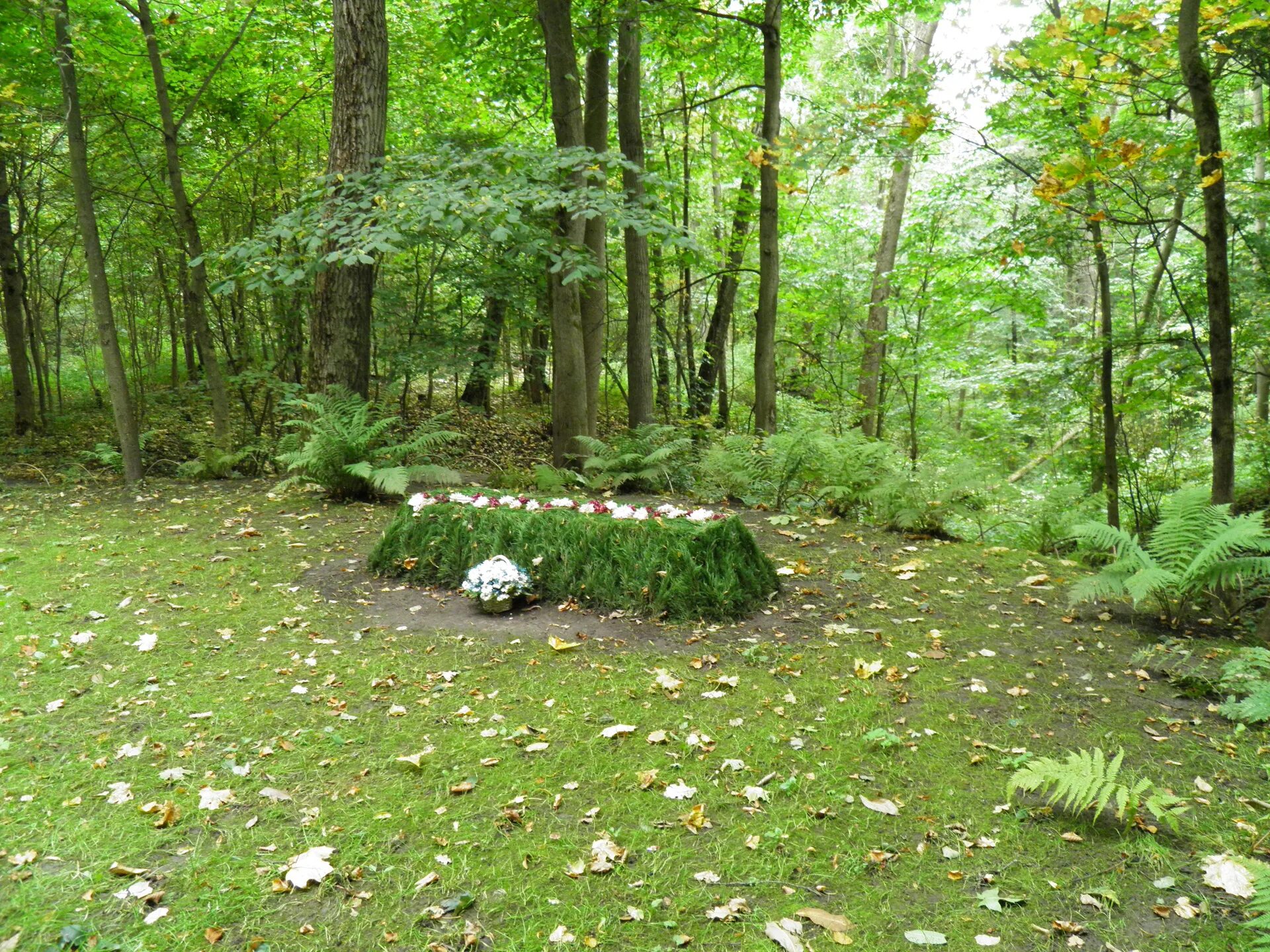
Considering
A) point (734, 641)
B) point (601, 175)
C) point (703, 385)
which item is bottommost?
point (734, 641)

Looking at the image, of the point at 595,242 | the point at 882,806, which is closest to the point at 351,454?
the point at 595,242

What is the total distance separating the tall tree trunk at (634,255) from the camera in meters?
8.37

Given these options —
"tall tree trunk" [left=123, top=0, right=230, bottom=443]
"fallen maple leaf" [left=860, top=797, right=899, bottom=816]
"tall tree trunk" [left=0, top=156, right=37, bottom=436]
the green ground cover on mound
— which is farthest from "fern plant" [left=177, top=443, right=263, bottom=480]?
"fallen maple leaf" [left=860, top=797, right=899, bottom=816]

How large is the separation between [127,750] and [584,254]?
4.66 metres

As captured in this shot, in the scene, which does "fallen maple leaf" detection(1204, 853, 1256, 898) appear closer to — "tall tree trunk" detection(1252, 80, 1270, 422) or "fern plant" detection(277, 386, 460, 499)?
"fern plant" detection(277, 386, 460, 499)

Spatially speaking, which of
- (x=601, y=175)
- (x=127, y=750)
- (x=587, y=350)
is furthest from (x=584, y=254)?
(x=127, y=750)

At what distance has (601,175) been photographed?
18.8 ft

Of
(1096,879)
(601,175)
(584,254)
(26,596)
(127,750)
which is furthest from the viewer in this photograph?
(584,254)

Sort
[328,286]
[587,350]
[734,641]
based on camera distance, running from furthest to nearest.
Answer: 1. [587,350]
2. [328,286]
3. [734,641]

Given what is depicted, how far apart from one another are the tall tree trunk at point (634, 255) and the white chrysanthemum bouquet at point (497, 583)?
449 centimetres

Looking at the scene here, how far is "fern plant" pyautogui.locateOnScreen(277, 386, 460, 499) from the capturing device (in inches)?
256

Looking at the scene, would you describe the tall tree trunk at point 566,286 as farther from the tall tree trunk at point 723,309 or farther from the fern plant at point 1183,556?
the fern plant at point 1183,556

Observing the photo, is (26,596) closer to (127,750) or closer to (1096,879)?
(127,750)

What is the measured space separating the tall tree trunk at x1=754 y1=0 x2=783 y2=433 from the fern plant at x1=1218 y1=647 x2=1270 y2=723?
5.51 metres
